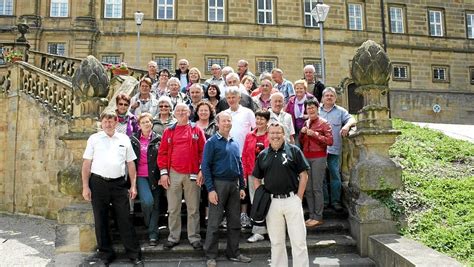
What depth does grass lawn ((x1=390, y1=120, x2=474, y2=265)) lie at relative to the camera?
17.1 feet

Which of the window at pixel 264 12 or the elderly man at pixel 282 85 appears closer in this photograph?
the elderly man at pixel 282 85

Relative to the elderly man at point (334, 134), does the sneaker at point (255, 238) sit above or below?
below

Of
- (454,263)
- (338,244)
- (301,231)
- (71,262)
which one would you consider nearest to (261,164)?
(301,231)

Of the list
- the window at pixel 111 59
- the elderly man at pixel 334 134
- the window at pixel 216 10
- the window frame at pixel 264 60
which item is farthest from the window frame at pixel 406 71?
the elderly man at pixel 334 134

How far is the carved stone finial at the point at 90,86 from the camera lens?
20.7 feet

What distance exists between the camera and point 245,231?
615 centimetres

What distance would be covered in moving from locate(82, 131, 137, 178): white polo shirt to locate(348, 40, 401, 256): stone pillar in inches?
129

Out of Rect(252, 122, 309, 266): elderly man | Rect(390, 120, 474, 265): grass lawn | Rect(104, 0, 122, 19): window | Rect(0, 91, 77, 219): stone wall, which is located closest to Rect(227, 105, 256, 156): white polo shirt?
Rect(252, 122, 309, 266): elderly man

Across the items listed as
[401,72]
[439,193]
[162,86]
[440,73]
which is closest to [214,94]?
[162,86]

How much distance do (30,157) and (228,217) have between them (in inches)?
365

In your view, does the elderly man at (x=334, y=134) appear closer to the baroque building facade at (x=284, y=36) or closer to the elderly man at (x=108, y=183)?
the elderly man at (x=108, y=183)

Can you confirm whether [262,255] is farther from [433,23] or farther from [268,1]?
[433,23]

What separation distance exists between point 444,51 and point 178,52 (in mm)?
20337

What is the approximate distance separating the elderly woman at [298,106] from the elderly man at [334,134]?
33 centimetres
